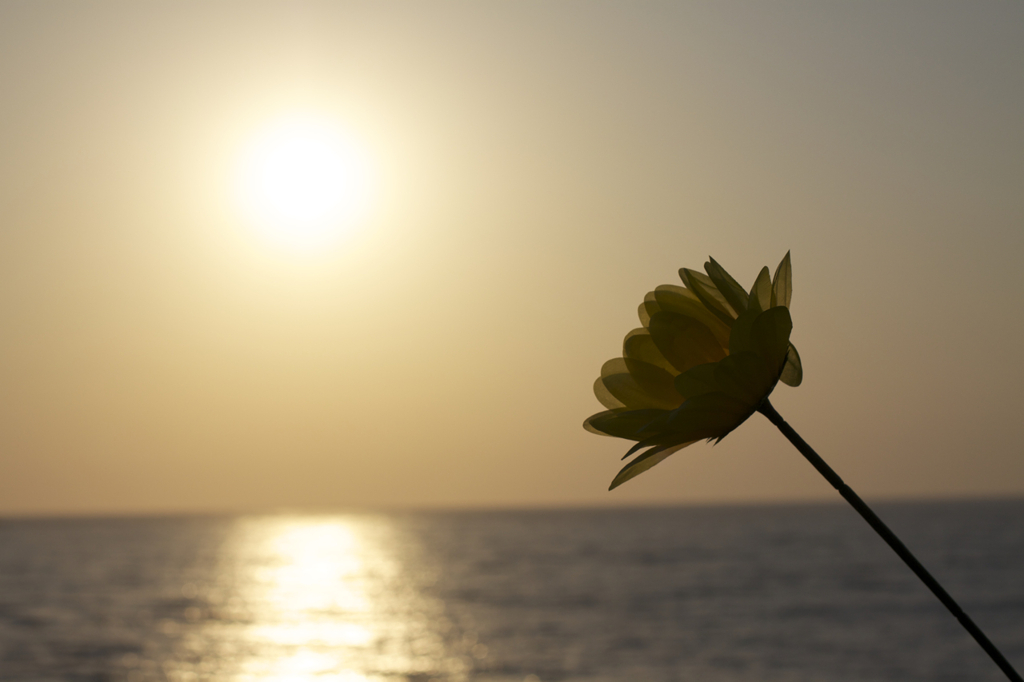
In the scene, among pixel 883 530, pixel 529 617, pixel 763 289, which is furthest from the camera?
pixel 529 617

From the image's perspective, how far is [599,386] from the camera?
2.29 feet

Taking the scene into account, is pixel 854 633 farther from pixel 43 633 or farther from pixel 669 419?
pixel 669 419

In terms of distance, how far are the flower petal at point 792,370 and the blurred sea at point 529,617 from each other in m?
20.8

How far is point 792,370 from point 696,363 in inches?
2.8

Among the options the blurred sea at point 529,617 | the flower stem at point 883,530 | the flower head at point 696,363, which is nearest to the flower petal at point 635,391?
the flower head at point 696,363

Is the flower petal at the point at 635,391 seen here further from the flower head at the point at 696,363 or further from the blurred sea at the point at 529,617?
the blurred sea at the point at 529,617

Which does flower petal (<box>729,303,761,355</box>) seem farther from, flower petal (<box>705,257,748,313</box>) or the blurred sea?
the blurred sea

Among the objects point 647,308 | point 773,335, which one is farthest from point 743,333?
point 647,308

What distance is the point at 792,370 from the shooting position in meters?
0.63

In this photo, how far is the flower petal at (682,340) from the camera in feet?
2.19

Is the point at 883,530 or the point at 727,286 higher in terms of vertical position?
the point at 727,286

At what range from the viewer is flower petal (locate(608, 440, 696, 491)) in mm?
597

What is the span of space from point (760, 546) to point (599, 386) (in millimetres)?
65665

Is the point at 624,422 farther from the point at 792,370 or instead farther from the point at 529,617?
the point at 529,617
